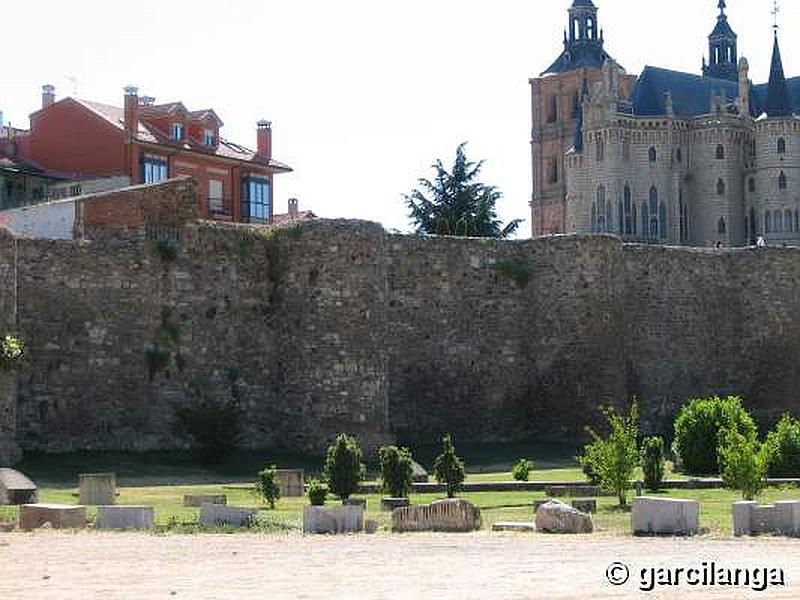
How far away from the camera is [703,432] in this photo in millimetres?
42469

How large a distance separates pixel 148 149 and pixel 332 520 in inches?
1969

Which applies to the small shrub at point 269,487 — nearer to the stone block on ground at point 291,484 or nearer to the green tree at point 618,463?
the stone block on ground at point 291,484

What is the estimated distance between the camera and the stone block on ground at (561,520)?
26828 mm

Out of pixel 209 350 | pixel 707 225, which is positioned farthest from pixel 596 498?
pixel 707 225

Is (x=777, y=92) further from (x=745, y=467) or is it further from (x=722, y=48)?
(x=745, y=467)

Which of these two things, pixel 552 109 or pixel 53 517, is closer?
pixel 53 517

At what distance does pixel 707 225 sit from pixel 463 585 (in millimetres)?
129514

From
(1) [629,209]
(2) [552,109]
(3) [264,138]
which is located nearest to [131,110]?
(3) [264,138]

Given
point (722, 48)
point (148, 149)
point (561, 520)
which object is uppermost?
point (722, 48)

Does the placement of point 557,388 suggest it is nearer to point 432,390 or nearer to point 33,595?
point 432,390

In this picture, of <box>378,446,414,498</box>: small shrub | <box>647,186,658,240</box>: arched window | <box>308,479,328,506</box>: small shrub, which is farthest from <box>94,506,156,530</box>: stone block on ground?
<box>647,186,658,240</box>: arched window

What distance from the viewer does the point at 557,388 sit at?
52031 millimetres

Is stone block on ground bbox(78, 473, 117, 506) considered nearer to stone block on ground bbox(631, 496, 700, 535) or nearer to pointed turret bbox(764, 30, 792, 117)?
stone block on ground bbox(631, 496, 700, 535)

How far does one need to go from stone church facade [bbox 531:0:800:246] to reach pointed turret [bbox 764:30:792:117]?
8 cm
